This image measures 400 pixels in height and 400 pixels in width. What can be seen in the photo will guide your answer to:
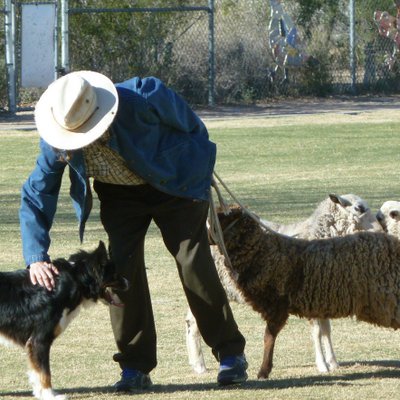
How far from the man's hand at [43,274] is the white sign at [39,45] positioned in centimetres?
1939

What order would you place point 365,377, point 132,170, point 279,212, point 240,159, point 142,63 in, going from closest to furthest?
point 132,170 → point 365,377 → point 279,212 → point 240,159 → point 142,63

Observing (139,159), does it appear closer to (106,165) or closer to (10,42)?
(106,165)

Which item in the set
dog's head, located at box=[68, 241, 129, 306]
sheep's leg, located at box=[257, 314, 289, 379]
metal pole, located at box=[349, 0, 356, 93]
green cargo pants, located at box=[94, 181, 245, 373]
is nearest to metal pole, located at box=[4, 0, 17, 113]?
metal pole, located at box=[349, 0, 356, 93]

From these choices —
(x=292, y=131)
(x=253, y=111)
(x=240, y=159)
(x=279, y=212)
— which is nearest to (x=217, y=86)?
(x=253, y=111)

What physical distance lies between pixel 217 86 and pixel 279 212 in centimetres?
1415

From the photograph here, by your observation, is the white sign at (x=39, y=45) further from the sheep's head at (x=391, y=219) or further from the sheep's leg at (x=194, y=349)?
the sheep's leg at (x=194, y=349)

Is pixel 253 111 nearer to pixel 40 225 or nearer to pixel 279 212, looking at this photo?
pixel 279 212

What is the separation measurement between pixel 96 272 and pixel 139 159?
2.35 ft

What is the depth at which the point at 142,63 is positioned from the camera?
27547 mm

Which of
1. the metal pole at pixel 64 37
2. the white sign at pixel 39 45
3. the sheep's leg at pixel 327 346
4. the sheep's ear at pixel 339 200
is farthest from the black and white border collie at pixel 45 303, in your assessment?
the white sign at pixel 39 45

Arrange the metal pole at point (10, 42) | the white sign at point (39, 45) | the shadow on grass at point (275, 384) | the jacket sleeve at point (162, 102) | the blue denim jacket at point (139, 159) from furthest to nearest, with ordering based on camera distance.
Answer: the white sign at point (39, 45), the metal pole at point (10, 42), the shadow on grass at point (275, 384), the jacket sleeve at point (162, 102), the blue denim jacket at point (139, 159)

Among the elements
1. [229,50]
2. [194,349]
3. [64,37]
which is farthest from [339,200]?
[229,50]

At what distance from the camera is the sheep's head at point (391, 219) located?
9.85 meters

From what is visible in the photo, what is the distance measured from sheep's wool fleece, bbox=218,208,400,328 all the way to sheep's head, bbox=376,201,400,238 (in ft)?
6.95
